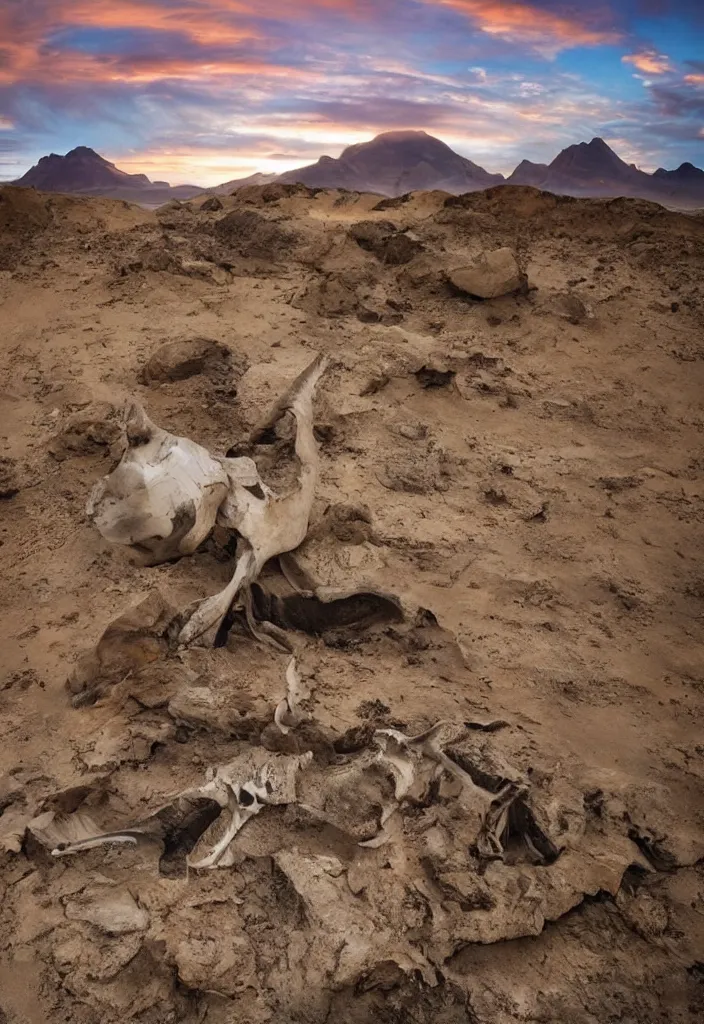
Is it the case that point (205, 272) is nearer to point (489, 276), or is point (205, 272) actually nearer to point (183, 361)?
point (183, 361)

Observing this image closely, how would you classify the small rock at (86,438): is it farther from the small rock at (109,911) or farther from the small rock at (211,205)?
the small rock at (211,205)

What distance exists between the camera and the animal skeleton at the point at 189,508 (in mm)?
2818

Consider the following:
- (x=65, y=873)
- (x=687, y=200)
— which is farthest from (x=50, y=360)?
(x=687, y=200)

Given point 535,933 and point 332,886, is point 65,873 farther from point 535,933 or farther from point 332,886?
point 535,933

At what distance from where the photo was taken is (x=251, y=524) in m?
3.23

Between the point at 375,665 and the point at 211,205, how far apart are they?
645 centimetres

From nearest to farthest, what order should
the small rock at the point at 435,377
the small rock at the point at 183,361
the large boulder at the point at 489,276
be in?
the small rock at the point at 183,361
the small rock at the point at 435,377
the large boulder at the point at 489,276

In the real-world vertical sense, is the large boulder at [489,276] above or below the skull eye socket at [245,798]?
above

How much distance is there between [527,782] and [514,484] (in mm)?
2494

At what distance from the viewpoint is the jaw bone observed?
2.94 metres

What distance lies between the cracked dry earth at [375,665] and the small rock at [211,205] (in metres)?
1.28

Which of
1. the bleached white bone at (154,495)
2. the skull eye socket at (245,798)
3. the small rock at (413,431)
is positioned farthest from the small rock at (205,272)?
the skull eye socket at (245,798)

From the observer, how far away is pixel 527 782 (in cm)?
236

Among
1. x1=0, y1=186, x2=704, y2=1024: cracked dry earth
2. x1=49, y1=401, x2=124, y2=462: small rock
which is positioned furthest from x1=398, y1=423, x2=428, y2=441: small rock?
x1=49, y1=401, x2=124, y2=462: small rock
